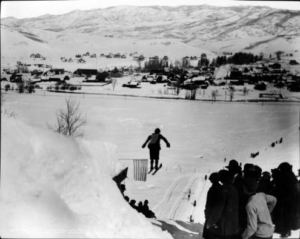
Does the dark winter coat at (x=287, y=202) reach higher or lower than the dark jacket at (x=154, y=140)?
lower

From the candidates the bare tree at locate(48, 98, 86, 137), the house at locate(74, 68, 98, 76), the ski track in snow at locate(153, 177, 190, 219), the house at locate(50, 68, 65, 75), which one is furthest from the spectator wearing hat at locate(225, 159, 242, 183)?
the house at locate(50, 68, 65, 75)

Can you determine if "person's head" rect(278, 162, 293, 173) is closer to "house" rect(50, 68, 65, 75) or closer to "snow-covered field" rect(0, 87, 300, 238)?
"snow-covered field" rect(0, 87, 300, 238)

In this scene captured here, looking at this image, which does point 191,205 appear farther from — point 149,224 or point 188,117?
point 188,117

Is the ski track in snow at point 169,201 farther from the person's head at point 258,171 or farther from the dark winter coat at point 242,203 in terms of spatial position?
the person's head at point 258,171

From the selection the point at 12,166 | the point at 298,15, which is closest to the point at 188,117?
the point at 298,15

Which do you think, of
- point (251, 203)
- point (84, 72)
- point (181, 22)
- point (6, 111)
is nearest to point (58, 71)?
point (84, 72)

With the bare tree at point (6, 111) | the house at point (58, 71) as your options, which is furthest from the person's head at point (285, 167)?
the bare tree at point (6, 111)

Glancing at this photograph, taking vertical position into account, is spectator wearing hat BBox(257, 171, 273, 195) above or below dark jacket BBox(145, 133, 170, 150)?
below
